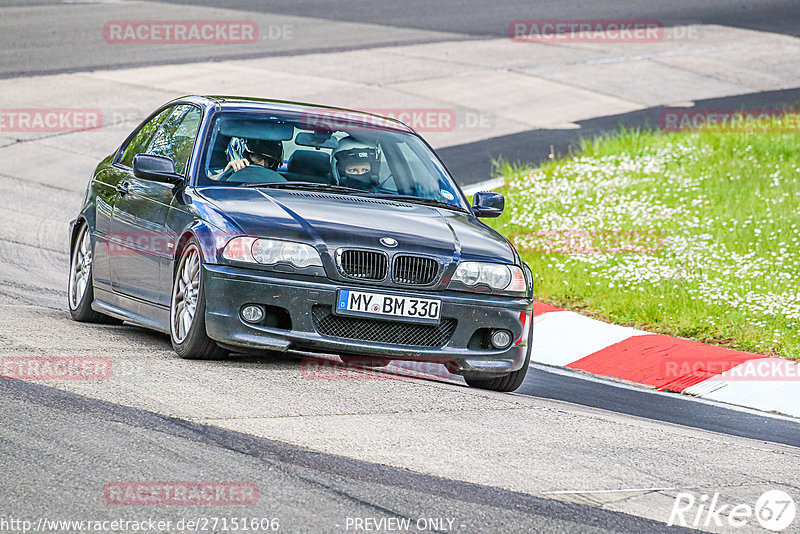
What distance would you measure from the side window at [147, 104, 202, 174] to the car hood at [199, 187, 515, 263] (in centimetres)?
59

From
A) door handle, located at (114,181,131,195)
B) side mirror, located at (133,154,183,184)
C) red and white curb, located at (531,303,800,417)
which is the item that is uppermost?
side mirror, located at (133,154,183,184)

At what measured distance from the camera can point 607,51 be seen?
26.4 metres

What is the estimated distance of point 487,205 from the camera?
8.37 meters

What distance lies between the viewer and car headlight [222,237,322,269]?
271 inches

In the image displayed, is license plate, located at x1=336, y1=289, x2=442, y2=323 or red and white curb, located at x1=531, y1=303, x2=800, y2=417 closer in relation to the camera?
license plate, located at x1=336, y1=289, x2=442, y2=323

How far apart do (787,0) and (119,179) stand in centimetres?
2972

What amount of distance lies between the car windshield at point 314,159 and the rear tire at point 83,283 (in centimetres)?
153

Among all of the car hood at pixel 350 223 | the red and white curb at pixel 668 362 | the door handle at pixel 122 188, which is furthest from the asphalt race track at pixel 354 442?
the door handle at pixel 122 188

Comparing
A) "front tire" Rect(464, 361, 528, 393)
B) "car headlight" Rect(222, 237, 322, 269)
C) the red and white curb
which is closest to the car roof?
"car headlight" Rect(222, 237, 322, 269)

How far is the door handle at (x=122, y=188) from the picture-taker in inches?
332

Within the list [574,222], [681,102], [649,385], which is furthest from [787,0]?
[649,385]

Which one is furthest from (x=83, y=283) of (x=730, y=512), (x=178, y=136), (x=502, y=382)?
(x=730, y=512)

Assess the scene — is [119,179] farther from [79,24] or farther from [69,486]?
[79,24]

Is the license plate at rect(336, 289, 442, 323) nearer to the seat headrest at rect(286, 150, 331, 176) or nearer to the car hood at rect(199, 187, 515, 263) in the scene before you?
the car hood at rect(199, 187, 515, 263)
